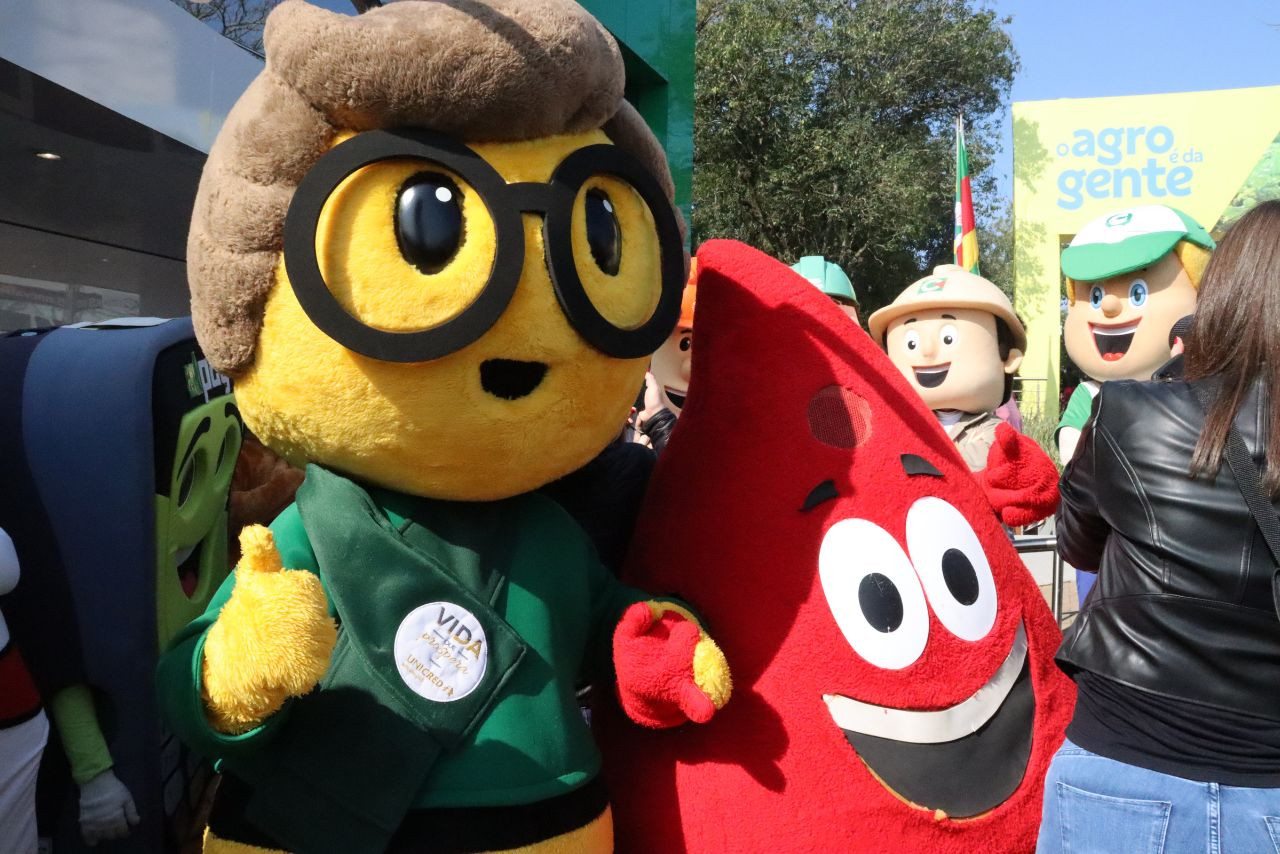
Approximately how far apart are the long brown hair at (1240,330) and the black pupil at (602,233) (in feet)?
3.22

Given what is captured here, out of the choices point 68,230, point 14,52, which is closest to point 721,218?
point 68,230

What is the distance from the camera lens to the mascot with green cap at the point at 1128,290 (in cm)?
393

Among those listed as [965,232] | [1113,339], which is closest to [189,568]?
[1113,339]

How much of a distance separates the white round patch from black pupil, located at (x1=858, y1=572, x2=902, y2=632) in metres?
0.71

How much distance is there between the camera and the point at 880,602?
77.1 inches

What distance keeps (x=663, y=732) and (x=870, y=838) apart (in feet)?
1.35

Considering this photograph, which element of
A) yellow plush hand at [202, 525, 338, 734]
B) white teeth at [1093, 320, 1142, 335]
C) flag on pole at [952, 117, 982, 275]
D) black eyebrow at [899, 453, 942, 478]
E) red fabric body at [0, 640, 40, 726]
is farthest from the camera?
flag on pole at [952, 117, 982, 275]

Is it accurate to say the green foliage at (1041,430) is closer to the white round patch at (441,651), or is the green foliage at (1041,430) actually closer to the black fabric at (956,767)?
the black fabric at (956,767)

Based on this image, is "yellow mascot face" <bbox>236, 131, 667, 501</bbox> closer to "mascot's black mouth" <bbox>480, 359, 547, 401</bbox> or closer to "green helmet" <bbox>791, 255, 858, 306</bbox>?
"mascot's black mouth" <bbox>480, 359, 547, 401</bbox>

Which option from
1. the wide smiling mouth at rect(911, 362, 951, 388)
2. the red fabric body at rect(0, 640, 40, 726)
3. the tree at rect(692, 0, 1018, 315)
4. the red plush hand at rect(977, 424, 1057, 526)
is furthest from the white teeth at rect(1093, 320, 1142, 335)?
the tree at rect(692, 0, 1018, 315)

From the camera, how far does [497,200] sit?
1666 mm

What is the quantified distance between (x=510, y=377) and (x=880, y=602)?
0.81 m

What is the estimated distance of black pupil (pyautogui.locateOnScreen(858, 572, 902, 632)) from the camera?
1.95 meters

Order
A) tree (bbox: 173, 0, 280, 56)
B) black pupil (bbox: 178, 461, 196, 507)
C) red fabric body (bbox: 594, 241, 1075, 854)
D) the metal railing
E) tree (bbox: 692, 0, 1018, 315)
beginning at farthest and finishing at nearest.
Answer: tree (bbox: 692, 0, 1018, 315), tree (bbox: 173, 0, 280, 56), the metal railing, black pupil (bbox: 178, 461, 196, 507), red fabric body (bbox: 594, 241, 1075, 854)
